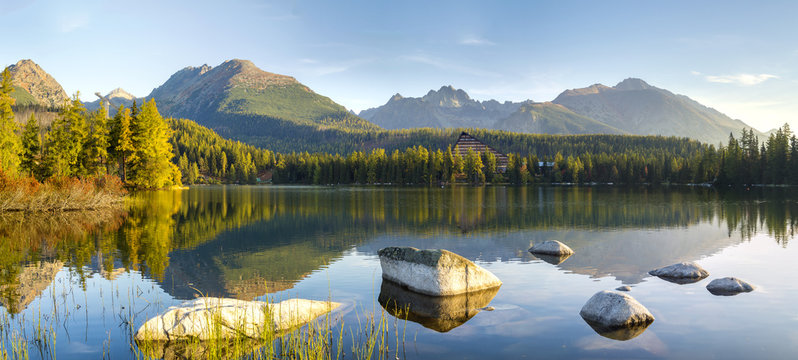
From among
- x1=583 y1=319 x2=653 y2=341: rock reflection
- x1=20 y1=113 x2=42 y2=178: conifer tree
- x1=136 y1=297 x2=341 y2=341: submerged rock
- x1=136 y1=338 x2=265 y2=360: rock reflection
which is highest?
x1=20 y1=113 x2=42 y2=178: conifer tree

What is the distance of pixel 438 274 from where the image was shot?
17547 mm

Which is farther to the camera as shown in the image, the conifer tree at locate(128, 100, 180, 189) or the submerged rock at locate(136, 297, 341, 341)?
the conifer tree at locate(128, 100, 180, 189)

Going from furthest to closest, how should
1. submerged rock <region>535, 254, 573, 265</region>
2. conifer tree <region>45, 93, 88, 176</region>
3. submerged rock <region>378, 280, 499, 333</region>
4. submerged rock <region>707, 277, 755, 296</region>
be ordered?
conifer tree <region>45, 93, 88, 176</region>, submerged rock <region>535, 254, 573, 265</region>, submerged rock <region>707, 277, 755, 296</region>, submerged rock <region>378, 280, 499, 333</region>

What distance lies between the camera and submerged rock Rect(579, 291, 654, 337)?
13883 millimetres

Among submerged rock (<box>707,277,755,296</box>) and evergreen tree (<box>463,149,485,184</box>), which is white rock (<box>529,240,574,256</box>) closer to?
submerged rock (<box>707,277,755,296</box>)

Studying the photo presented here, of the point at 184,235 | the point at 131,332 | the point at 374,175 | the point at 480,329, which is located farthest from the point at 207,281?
the point at 374,175

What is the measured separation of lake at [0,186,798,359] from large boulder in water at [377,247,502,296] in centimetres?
79

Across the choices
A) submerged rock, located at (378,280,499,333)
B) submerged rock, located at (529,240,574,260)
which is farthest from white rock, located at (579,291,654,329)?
submerged rock, located at (529,240,574,260)

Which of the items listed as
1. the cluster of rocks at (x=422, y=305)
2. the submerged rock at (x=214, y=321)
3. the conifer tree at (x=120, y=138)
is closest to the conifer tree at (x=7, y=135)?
the conifer tree at (x=120, y=138)

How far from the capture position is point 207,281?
1944 centimetres

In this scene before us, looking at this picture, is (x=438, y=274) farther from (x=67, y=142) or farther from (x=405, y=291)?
(x=67, y=142)

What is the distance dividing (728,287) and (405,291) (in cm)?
1345

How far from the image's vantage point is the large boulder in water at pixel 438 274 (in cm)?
1758

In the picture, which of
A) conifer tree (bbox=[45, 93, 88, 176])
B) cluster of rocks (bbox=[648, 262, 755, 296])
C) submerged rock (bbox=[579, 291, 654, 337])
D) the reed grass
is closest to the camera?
submerged rock (bbox=[579, 291, 654, 337])
